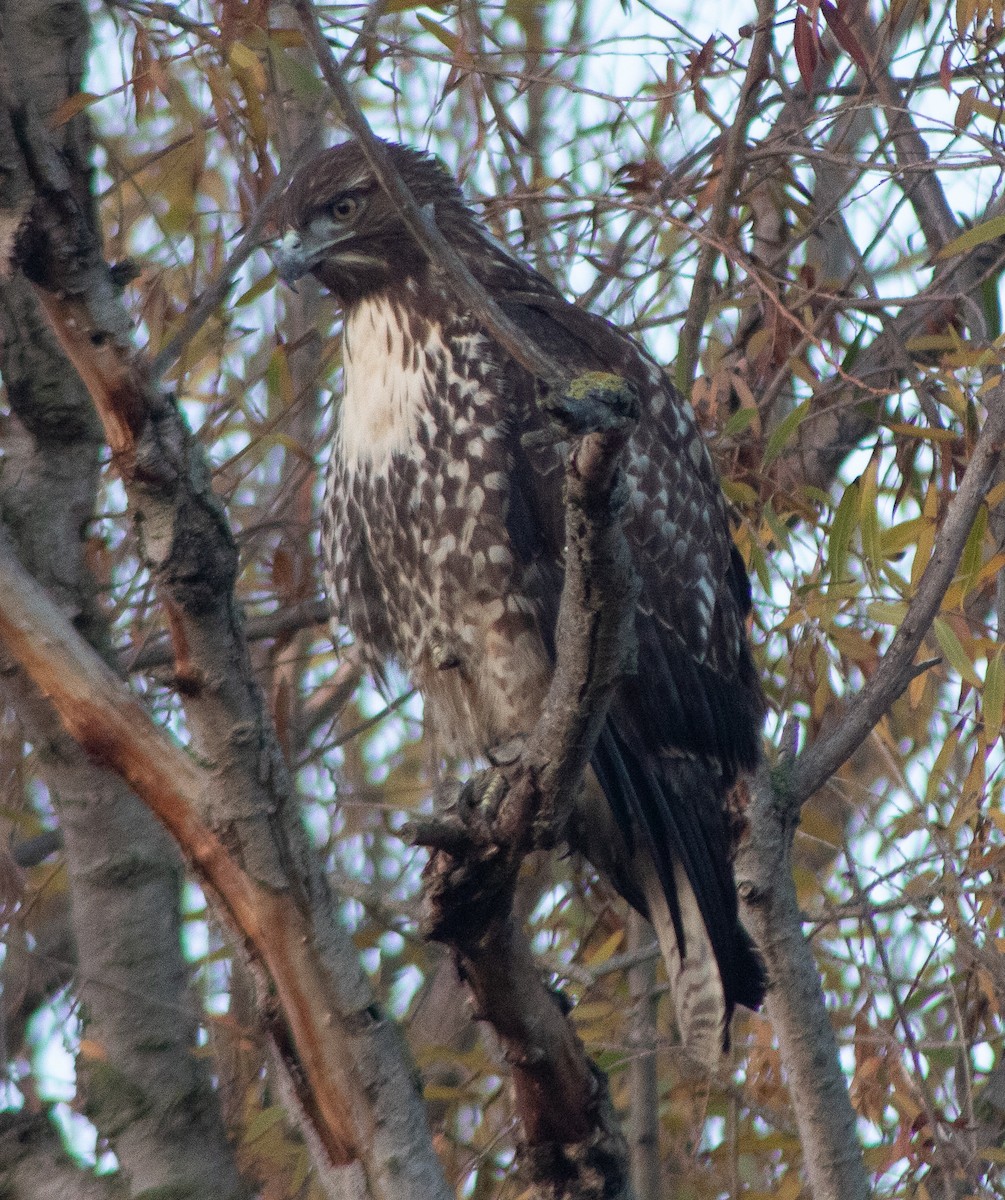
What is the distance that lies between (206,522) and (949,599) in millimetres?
1680

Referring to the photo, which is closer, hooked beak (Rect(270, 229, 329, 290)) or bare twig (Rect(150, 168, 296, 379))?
bare twig (Rect(150, 168, 296, 379))

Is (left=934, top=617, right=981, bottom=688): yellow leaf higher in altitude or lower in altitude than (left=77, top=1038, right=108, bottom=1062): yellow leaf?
higher

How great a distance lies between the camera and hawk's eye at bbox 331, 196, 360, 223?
3.69 meters

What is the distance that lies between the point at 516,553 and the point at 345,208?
963mm

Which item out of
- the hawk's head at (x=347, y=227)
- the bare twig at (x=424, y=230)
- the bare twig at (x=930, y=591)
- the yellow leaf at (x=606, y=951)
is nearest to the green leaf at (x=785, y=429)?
the bare twig at (x=930, y=591)

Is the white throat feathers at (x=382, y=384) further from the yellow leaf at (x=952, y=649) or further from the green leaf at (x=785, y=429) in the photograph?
the yellow leaf at (x=952, y=649)

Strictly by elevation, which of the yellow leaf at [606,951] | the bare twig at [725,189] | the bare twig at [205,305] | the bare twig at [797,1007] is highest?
the bare twig at [725,189]

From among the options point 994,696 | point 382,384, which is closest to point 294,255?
point 382,384

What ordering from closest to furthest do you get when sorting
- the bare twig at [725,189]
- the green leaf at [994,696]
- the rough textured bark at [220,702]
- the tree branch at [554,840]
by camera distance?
the rough textured bark at [220,702] < the tree branch at [554,840] < the green leaf at [994,696] < the bare twig at [725,189]

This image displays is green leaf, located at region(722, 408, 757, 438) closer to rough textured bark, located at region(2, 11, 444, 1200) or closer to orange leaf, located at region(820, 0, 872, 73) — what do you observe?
orange leaf, located at region(820, 0, 872, 73)

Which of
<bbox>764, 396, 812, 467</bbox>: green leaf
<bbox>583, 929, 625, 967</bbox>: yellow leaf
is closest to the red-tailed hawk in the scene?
<bbox>764, 396, 812, 467</bbox>: green leaf

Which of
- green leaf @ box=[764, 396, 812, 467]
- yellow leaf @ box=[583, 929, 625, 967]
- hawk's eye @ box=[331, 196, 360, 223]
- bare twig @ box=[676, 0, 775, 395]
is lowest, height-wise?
yellow leaf @ box=[583, 929, 625, 967]

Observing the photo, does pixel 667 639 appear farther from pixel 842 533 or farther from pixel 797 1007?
pixel 797 1007

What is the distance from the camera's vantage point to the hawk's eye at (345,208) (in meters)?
3.69
